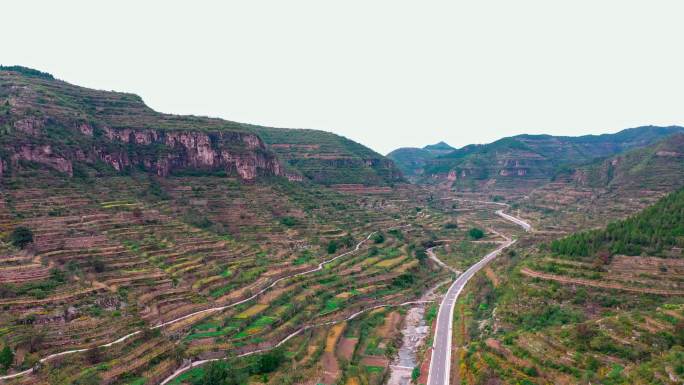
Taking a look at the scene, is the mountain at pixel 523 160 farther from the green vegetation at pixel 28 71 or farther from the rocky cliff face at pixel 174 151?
the green vegetation at pixel 28 71

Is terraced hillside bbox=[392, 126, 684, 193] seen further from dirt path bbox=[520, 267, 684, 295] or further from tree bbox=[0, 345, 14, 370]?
tree bbox=[0, 345, 14, 370]

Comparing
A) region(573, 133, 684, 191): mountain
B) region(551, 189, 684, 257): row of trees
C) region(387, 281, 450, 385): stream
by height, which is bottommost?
region(387, 281, 450, 385): stream

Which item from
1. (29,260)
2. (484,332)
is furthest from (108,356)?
(484,332)

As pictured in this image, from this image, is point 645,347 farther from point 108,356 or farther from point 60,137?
point 60,137

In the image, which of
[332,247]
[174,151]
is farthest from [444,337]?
[174,151]

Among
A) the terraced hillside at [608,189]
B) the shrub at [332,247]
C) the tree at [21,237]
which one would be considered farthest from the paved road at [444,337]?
the tree at [21,237]

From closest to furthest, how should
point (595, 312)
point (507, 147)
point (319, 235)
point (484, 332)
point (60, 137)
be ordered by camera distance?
point (595, 312) < point (484, 332) < point (60, 137) < point (319, 235) < point (507, 147)

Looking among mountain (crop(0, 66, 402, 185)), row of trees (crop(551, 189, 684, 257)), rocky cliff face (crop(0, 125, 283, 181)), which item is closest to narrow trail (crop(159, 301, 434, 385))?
row of trees (crop(551, 189, 684, 257))

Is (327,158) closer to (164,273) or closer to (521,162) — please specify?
(164,273)
